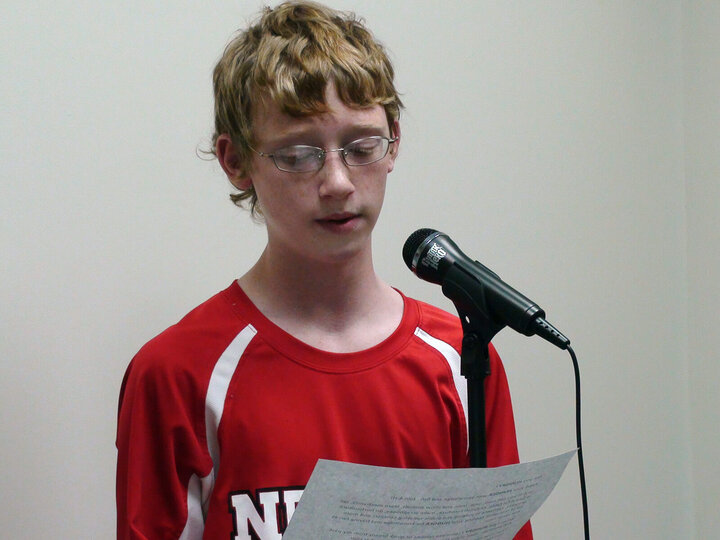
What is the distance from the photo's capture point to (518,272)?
198cm

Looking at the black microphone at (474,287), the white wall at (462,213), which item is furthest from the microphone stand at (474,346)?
the white wall at (462,213)

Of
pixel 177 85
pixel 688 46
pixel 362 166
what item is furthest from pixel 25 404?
pixel 688 46

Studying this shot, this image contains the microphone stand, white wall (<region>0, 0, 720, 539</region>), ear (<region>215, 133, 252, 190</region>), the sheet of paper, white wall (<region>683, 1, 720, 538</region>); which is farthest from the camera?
white wall (<region>683, 1, 720, 538</region>)

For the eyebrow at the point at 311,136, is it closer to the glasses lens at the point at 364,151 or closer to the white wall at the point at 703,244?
the glasses lens at the point at 364,151

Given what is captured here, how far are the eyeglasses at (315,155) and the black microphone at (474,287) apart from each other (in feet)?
0.52

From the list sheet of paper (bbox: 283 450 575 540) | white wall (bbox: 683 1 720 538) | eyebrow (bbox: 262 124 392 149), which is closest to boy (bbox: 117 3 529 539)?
eyebrow (bbox: 262 124 392 149)

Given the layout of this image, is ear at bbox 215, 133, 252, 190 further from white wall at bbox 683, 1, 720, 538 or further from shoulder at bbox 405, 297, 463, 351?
white wall at bbox 683, 1, 720, 538

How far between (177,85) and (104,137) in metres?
0.17

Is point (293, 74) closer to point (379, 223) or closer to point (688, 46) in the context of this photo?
point (379, 223)

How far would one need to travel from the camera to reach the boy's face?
3.59ft

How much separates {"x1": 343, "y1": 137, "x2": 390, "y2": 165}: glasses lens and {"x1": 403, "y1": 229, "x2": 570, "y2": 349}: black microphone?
16 centimetres

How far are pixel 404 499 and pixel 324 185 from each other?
412 mm

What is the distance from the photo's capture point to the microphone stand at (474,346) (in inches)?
37.3

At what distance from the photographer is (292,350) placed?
1.17 metres
